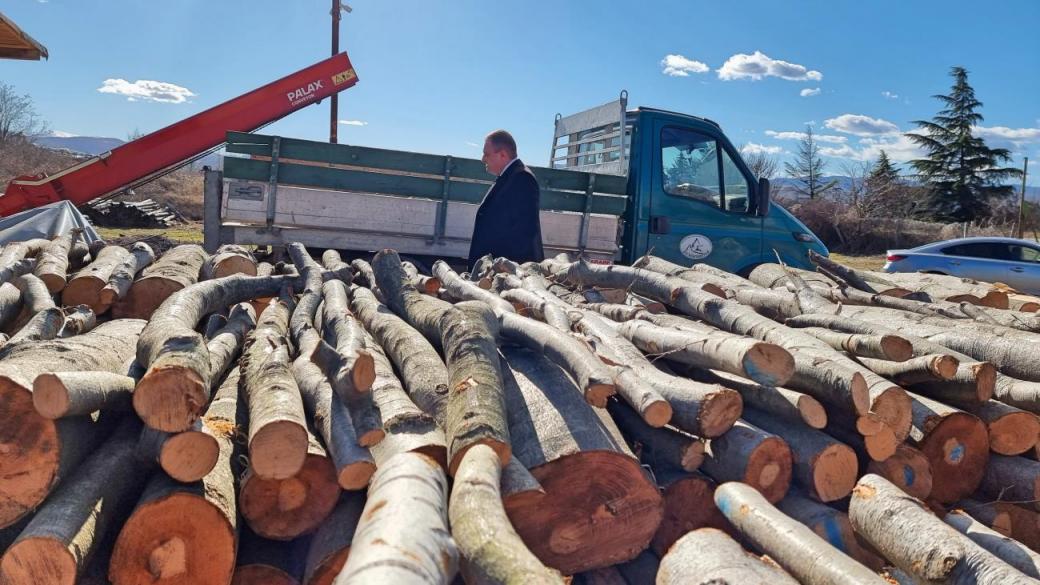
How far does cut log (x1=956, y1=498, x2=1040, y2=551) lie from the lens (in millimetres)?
2877

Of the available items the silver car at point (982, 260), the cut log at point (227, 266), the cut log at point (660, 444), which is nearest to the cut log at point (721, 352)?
the cut log at point (660, 444)

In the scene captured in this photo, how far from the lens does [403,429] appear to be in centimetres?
235

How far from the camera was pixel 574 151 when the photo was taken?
8.79m

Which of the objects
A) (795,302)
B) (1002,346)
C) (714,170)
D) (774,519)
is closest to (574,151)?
(714,170)

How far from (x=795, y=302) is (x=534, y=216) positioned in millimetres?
2267

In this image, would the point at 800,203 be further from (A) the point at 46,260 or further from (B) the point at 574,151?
(A) the point at 46,260

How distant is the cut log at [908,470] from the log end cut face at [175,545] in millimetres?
2462

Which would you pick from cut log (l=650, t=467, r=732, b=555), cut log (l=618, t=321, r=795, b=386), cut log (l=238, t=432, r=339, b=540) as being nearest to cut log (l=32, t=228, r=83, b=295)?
cut log (l=238, t=432, r=339, b=540)

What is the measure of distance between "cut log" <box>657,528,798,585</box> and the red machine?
9025mm

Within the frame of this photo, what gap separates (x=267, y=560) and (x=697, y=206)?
589cm

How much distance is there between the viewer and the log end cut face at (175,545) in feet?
6.73

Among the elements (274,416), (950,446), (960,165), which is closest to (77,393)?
(274,416)

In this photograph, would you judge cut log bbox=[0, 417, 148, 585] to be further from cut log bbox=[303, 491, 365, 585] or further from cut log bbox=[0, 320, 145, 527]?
cut log bbox=[303, 491, 365, 585]

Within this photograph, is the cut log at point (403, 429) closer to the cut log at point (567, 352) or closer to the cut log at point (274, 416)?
the cut log at point (274, 416)
